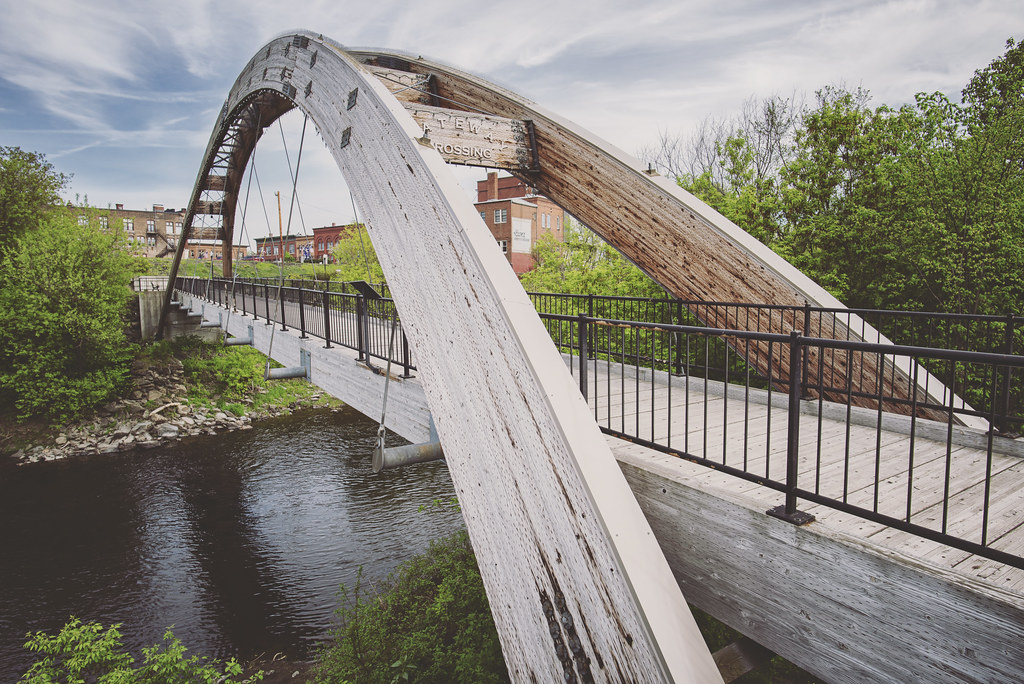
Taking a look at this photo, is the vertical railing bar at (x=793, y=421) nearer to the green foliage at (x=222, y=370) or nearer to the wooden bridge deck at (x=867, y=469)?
the wooden bridge deck at (x=867, y=469)

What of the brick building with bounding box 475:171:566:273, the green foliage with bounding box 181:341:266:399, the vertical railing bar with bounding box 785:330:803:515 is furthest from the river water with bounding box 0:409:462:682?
the brick building with bounding box 475:171:566:273

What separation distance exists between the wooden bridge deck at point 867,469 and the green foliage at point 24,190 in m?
27.2

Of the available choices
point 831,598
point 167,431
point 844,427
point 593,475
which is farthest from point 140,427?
point 831,598

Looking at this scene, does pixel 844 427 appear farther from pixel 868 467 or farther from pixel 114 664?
pixel 114 664

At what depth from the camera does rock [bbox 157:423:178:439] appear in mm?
18406

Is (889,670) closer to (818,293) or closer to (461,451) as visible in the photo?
Answer: (461,451)

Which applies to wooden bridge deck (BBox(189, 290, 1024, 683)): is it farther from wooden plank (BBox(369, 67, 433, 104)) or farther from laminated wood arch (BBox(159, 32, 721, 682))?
wooden plank (BBox(369, 67, 433, 104))

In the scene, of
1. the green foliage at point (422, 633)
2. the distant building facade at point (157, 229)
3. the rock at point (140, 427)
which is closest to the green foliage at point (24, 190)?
the rock at point (140, 427)

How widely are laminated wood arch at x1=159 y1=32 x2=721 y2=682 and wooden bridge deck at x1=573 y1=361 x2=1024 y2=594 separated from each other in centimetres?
63

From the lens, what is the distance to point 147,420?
19.2m

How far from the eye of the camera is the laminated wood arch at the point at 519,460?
2514mm

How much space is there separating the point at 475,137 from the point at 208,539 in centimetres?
1000

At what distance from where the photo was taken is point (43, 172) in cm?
2473

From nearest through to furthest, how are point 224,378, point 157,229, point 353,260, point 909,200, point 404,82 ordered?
point 404,82
point 909,200
point 224,378
point 353,260
point 157,229
